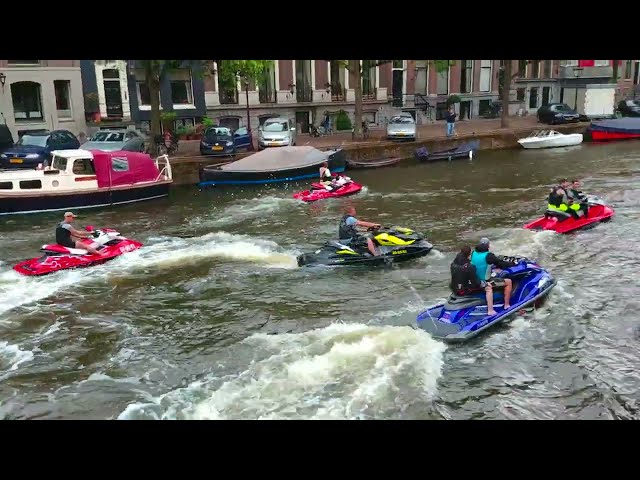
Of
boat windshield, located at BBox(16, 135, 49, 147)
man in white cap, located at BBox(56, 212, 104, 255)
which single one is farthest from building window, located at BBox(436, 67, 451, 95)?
man in white cap, located at BBox(56, 212, 104, 255)

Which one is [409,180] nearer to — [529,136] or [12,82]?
[529,136]

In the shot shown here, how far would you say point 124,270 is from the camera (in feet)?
49.9

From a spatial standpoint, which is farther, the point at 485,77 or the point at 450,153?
the point at 485,77

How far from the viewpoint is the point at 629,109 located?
42.9 m

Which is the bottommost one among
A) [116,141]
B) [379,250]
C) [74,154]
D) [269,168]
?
[379,250]

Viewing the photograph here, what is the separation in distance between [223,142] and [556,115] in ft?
71.0

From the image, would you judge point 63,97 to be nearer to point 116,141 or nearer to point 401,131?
point 116,141

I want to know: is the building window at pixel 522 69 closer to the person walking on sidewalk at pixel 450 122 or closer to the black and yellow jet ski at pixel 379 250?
the person walking on sidewalk at pixel 450 122

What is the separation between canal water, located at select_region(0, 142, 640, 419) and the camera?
909 cm

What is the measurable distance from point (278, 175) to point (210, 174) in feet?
9.48

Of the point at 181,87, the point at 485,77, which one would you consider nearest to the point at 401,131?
the point at 181,87

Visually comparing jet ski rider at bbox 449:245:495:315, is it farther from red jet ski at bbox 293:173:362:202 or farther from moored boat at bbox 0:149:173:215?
moored boat at bbox 0:149:173:215

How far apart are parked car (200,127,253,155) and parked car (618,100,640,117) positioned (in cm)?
2804

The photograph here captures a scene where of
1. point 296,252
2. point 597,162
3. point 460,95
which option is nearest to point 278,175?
point 296,252
